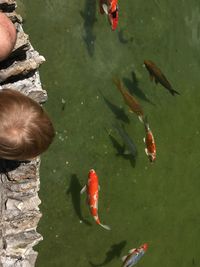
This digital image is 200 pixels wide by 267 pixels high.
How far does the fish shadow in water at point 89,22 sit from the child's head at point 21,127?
3.26 meters

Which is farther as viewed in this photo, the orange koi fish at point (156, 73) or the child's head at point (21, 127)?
the orange koi fish at point (156, 73)

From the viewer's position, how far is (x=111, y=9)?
241 inches

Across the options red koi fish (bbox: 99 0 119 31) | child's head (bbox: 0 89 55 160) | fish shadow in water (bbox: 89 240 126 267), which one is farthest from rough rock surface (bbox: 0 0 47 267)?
fish shadow in water (bbox: 89 240 126 267)

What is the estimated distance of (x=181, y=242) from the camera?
24.8ft

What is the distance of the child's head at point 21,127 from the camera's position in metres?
3.21

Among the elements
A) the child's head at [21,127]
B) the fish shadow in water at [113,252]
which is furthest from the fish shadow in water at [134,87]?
the child's head at [21,127]

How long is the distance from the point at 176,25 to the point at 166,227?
9.71ft

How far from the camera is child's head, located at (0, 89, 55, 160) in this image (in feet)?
10.5

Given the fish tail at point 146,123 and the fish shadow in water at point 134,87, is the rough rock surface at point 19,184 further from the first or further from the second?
the fish shadow in water at point 134,87

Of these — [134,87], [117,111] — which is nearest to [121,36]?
[134,87]

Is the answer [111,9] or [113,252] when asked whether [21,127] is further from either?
[113,252]

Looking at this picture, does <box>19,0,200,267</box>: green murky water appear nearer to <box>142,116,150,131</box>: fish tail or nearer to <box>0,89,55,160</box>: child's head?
<box>142,116,150,131</box>: fish tail

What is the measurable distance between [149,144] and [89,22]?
5.71ft

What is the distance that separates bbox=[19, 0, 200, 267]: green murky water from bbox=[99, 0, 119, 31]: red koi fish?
0.57 ft
